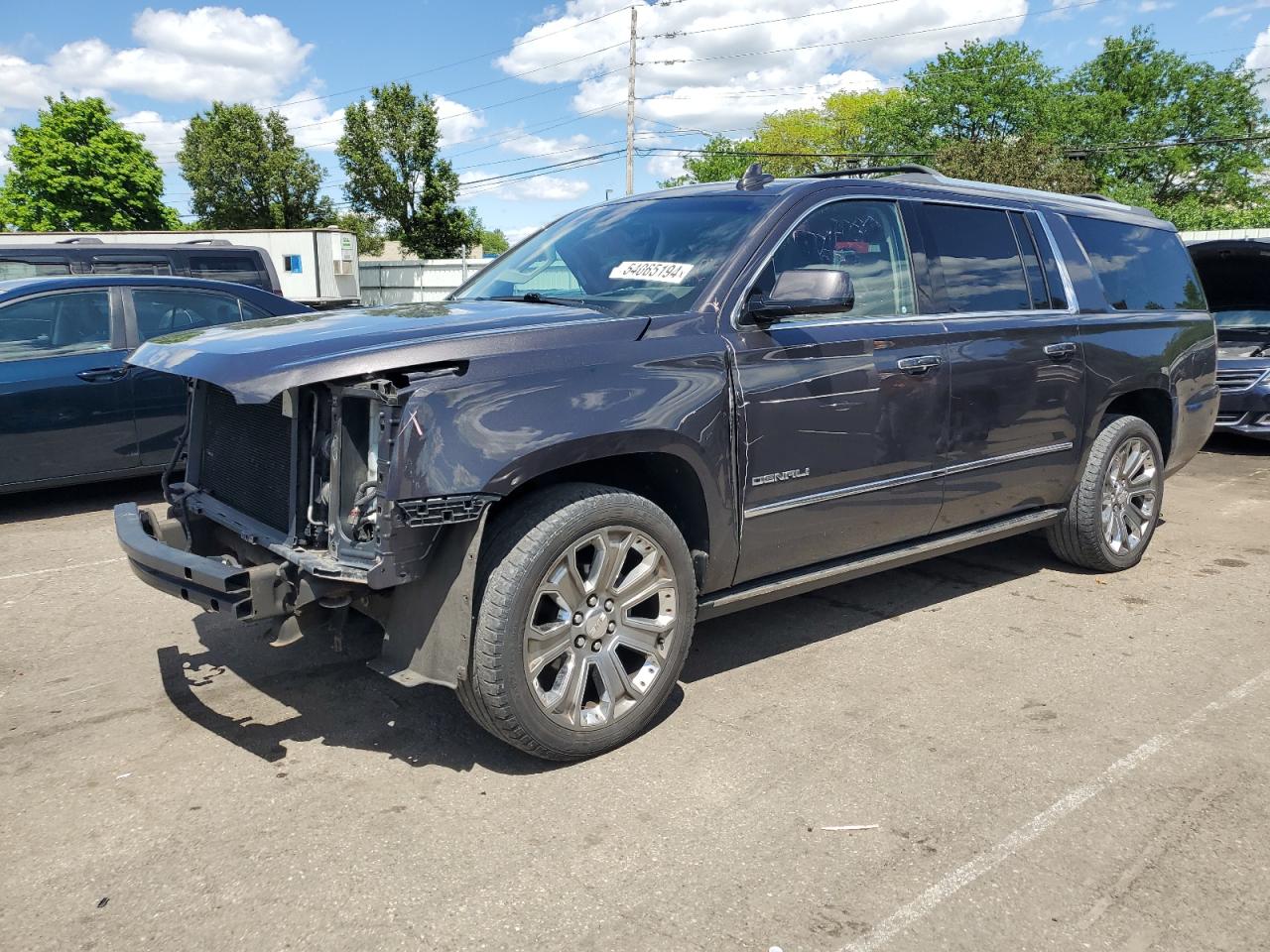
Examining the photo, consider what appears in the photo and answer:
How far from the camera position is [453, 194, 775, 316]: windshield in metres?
3.84

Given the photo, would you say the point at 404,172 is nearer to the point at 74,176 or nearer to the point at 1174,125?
the point at 74,176

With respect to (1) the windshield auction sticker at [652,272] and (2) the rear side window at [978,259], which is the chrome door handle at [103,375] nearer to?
(1) the windshield auction sticker at [652,272]

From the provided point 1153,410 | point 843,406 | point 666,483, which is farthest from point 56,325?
point 1153,410

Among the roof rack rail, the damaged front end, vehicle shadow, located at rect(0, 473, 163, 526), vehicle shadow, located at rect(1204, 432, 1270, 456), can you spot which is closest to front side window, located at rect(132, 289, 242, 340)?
vehicle shadow, located at rect(0, 473, 163, 526)

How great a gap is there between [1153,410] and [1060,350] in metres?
1.27

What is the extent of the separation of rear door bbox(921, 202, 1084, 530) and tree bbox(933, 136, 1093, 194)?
1352 inches

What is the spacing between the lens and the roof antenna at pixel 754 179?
13.8ft

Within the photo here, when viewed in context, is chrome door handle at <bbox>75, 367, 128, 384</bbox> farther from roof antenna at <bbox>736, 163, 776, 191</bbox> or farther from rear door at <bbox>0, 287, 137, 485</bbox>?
roof antenna at <bbox>736, 163, 776, 191</bbox>

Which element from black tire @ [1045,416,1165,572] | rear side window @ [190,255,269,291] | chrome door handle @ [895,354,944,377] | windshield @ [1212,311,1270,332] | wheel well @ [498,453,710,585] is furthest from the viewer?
rear side window @ [190,255,269,291]

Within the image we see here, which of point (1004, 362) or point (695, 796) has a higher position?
point (1004, 362)

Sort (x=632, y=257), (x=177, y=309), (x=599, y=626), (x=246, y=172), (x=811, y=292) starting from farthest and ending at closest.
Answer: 1. (x=246, y=172)
2. (x=177, y=309)
3. (x=632, y=257)
4. (x=811, y=292)
5. (x=599, y=626)

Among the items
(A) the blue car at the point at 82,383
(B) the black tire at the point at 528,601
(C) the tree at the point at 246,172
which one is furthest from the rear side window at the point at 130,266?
(C) the tree at the point at 246,172

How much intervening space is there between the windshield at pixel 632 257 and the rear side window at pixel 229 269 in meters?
7.78

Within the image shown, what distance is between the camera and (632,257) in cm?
413
